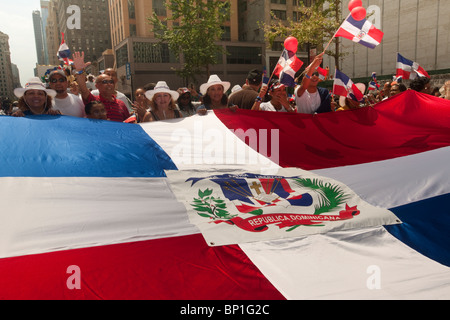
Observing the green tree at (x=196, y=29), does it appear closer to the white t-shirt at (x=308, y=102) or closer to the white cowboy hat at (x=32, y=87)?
the white t-shirt at (x=308, y=102)

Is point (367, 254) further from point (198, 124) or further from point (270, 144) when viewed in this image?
point (198, 124)

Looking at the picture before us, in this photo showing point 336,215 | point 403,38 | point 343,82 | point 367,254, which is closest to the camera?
point 367,254

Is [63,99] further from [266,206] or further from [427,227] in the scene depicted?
[427,227]

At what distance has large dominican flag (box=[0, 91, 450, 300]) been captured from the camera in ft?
5.95

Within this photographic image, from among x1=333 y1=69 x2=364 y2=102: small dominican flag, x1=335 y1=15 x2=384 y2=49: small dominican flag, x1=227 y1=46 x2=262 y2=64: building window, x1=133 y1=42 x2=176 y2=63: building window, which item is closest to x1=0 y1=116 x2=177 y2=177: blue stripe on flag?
x1=333 y1=69 x2=364 y2=102: small dominican flag

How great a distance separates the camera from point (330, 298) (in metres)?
1.72

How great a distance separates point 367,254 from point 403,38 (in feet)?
98.9

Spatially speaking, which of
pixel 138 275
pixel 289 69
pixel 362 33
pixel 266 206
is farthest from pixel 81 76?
pixel 362 33

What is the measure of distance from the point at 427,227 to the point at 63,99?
3909 millimetres

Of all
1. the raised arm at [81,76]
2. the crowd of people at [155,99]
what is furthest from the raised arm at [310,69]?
the raised arm at [81,76]

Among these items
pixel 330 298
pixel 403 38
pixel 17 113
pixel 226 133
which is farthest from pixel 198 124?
pixel 403 38

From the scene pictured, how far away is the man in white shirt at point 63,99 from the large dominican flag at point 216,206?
53 centimetres

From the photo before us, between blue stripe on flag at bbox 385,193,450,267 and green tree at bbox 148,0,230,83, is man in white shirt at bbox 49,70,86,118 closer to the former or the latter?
blue stripe on flag at bbox 385,193,450,267

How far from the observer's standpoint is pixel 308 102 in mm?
4527
